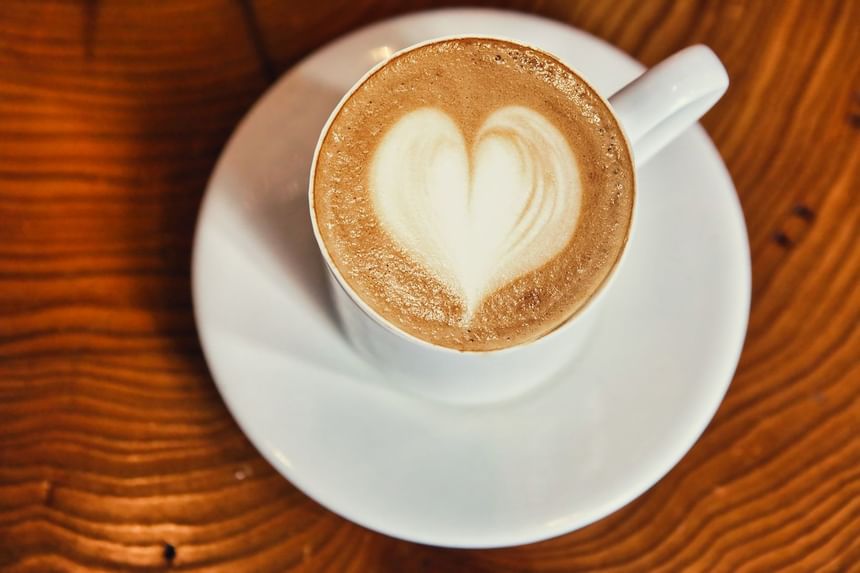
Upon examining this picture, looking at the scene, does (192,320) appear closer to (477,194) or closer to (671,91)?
(477,194)

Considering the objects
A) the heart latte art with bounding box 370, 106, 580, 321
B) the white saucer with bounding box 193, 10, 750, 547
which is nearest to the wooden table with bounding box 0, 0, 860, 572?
the white saucer with bounding box 193, 10, 750, 547

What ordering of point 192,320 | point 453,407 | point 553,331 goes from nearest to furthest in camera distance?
point 553,331, point 453,407, point 192,320

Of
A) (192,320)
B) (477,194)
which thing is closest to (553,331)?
(477,194)

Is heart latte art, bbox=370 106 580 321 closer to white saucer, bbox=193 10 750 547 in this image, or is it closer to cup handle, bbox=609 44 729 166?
cup handle, bbox=609 44 729 166

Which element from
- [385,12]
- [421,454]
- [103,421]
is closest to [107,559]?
[103,421]

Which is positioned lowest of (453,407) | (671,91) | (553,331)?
(453,407)

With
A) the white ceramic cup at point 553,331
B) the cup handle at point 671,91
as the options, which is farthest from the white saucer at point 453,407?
the cup handle at point 671,91
